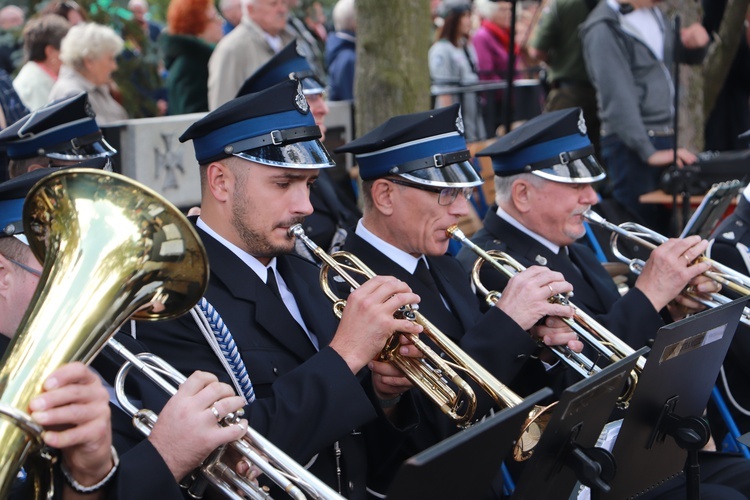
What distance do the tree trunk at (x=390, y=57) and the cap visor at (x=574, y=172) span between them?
195 cm

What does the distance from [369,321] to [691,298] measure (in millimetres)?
1891

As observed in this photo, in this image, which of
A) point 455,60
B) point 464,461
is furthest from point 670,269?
point 455,60

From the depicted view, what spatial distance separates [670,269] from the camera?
4016mm

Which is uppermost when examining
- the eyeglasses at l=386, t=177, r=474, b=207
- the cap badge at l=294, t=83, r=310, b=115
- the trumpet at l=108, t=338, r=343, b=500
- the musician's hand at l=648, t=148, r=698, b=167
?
the cap badge at l=294, t=83, r=310, b=115

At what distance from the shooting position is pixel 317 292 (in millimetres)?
3338

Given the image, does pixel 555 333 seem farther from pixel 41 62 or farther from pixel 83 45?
pixel 41 62

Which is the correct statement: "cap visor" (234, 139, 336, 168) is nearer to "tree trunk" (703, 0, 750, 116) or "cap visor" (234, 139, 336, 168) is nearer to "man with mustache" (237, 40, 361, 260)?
"man with mustache" (237, 40, 361, 260)

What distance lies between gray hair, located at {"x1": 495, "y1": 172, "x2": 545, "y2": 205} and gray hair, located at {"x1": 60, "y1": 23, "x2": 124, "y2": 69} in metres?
3.12

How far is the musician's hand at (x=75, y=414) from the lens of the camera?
1923mm

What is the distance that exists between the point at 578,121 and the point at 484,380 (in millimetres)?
1745

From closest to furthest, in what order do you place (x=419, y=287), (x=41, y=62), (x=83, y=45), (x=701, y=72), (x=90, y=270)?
(x=90, y=270)
(x=419, y=287)
(x=83, y=45)
(x=41, y=62)
(x=701, y=72)

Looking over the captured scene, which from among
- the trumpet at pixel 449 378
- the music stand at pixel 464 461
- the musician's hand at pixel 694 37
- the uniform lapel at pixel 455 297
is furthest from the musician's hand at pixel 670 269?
the musician's hand at pixel 694 37

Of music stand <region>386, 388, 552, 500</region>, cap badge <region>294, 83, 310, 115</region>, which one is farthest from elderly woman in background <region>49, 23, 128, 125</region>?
music stand <region>386, 388, 552, 500</region>

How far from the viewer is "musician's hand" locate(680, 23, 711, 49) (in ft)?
25.1
